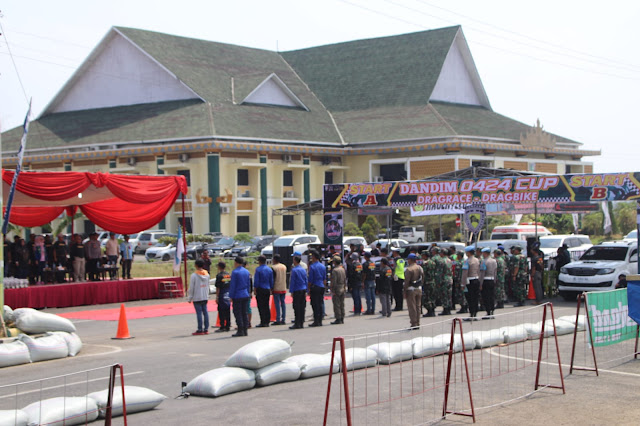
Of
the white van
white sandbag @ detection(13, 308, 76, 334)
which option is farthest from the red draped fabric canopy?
the white van

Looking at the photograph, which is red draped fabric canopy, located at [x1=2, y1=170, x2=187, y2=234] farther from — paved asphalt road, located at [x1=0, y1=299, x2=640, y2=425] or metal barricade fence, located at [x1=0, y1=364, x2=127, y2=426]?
metal barricade fence, located at [x1=0, y1=364, x2=127, y2=426]

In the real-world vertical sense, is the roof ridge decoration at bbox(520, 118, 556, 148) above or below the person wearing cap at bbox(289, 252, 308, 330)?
above

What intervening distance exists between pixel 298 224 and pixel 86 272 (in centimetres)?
3085

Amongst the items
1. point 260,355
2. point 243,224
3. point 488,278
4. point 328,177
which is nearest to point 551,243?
point 488,278

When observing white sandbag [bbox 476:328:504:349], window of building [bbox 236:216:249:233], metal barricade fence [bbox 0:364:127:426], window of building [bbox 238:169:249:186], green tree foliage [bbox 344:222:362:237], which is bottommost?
metal barricade fence [bbox 0:364:127:426]

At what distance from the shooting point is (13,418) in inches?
316

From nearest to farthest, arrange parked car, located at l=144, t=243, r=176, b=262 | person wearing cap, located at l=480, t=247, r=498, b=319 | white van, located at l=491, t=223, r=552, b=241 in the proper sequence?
person wearing cap, located at l=480, t=247, r=498, b=319, white van, located at l=491, t=223, r=552, b=241, parked car, located at l=144, t=243, r=176, b=262

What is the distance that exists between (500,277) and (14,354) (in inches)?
498

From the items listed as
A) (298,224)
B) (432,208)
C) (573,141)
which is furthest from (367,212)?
(573,141)

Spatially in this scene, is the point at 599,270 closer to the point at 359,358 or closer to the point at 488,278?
the point at 488,278

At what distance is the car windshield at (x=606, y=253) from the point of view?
24375 mm

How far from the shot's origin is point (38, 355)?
14.4 m

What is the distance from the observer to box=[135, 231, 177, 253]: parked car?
53.0 m

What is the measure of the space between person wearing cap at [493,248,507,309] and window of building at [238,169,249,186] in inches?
1384
